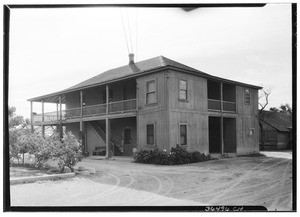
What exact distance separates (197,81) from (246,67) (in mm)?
7575

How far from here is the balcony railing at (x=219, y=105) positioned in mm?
19691

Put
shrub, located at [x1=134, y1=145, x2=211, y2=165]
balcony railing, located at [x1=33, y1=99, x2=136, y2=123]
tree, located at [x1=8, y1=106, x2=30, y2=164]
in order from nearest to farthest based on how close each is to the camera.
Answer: tree, located at [x1=8, y1=106, x2=30, y2=164] < shrub, located at [x1=134, y1=145, x2=211, y2=165] < balcony railing, located at [x1=33, y1=99, x2=136, y2=123]

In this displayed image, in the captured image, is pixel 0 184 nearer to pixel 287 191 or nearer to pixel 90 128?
pixel 287 191

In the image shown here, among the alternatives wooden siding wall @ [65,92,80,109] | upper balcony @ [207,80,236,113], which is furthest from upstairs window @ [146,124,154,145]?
wooden siding wall @ [65,92,80,109]

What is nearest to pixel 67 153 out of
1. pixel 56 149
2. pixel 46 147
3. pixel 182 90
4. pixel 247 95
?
pixel 56 149

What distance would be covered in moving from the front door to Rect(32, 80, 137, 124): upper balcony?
7.08ft

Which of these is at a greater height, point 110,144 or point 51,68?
point 51,68

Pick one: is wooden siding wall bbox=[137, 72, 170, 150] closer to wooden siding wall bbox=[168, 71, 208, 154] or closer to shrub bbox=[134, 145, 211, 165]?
wooden siding wall bbox=[168, 71, 208, 154]

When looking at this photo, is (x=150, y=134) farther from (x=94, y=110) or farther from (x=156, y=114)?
(x=94, y=110)

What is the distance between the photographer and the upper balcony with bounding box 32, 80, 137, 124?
20.0 meters

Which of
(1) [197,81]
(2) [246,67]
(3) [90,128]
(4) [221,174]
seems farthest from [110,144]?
(2) [246,67]

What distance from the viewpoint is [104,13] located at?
8.48 meters

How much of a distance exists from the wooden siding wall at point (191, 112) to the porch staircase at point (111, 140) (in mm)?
6365

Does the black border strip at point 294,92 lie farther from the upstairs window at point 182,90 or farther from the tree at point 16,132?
the upstairs window at point 182,90
